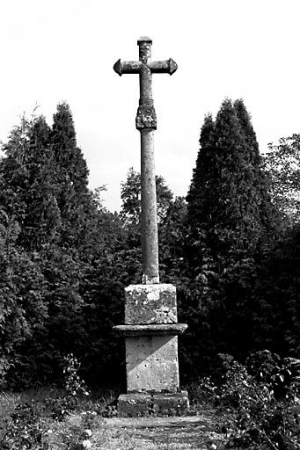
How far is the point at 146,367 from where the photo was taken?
6289 millimetres

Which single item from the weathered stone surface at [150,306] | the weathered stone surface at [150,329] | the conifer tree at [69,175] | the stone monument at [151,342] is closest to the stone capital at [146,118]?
the stone monument at [151,342]

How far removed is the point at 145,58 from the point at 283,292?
408 centimetres

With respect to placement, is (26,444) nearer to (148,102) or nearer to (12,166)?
(148,102)

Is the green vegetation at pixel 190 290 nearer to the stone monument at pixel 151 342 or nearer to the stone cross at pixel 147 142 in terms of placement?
the stone monument at pixel 151 342

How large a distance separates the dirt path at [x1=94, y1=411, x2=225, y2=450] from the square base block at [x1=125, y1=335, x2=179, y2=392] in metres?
0.52

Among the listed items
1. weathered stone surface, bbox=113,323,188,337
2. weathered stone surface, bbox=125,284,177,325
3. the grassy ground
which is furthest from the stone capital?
the grassy ground

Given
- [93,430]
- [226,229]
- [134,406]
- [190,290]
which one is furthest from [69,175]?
[93,430]

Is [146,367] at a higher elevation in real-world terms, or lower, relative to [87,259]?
lower

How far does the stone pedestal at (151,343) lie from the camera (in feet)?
20.4

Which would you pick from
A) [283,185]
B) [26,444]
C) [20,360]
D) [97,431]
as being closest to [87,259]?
[20,360]

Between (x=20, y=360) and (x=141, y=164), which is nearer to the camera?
(x=141, y=164)

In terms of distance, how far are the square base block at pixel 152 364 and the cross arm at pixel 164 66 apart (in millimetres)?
3690

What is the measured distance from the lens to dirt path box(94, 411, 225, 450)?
449cm

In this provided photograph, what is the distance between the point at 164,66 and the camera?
23.2ft
